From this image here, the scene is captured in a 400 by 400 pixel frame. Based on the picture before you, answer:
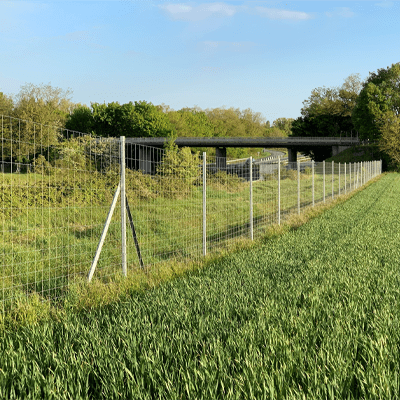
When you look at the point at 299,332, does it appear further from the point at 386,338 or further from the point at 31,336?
the point at 31,336

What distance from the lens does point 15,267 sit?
7.04 m

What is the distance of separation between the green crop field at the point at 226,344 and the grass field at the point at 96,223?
1.70 metres

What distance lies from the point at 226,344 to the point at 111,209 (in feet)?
9.83

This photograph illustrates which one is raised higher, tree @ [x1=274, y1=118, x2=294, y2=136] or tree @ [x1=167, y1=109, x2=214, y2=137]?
tree @ [x1=274, y1=118, x2=294, y2=136]

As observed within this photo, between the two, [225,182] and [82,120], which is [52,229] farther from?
[82,120]

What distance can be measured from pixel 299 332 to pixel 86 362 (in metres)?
1.70

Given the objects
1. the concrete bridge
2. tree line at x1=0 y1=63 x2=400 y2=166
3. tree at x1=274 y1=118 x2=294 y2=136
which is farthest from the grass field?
tree at x1=274 y1=118 x2=294 y2=136

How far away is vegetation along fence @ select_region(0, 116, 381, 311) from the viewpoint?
5.77 metres

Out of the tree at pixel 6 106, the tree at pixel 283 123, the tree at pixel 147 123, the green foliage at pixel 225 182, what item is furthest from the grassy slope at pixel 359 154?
the tree at pixel 283 123

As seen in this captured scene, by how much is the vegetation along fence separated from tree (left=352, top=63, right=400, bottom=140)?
54.3 meters

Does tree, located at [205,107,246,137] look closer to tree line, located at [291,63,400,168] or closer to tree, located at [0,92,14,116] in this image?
tree line, located at [291,63,400,168]

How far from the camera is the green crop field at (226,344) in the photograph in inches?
96.7

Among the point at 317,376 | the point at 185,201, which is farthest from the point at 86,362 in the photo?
the point at 185,201

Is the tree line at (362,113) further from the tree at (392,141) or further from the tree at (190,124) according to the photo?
the tree at (190,124)
